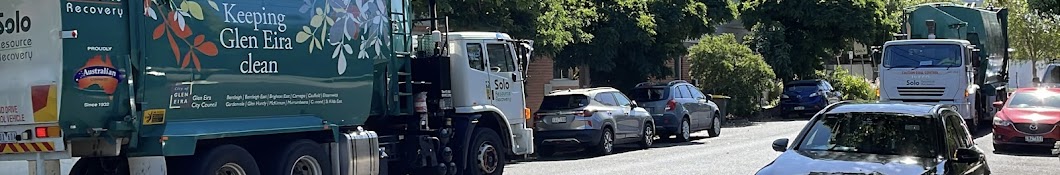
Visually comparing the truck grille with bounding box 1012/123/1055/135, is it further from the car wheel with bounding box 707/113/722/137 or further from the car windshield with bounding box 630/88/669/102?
the car wheel with bounding box 707/113/722/137

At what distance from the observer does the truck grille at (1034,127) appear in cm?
1725

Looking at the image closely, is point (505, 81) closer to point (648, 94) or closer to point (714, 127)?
point (648, 94)

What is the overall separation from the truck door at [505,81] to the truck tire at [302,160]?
3350 millimetres

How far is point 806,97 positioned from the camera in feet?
106

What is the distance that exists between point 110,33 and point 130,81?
1.32 feet

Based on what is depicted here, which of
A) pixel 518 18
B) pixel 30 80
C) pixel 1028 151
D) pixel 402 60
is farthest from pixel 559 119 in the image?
pixel 30 80

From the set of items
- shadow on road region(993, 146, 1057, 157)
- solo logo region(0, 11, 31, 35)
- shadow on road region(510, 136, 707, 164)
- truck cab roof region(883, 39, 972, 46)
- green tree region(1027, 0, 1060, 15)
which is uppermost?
green tree region(1027, 0, 1060, 15)

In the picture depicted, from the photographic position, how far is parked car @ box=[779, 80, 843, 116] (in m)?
32.1

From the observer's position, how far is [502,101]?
46.5 ft

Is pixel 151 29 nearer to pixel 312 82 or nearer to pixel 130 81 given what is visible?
pixel 130 81

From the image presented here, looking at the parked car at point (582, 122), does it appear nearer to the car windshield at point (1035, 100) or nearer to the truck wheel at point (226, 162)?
the car windshield at point (1035, 100)

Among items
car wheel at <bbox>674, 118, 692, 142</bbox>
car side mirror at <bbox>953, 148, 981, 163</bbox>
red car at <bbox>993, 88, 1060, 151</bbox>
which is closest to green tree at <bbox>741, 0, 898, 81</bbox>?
car wheel at <bbox>674, 118, 692, 142</bbox>

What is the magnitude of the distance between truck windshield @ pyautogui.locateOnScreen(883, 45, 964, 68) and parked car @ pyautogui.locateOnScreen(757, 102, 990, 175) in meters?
13.2

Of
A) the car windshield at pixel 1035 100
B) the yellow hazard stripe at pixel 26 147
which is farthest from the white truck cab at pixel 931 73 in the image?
the yellow hazard stripe at pixel 26 147
